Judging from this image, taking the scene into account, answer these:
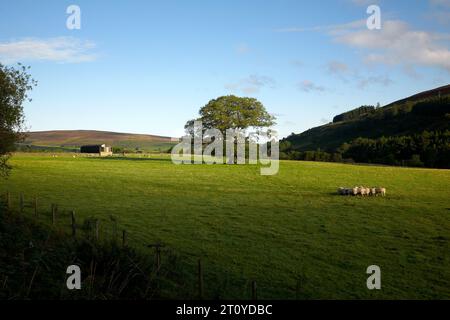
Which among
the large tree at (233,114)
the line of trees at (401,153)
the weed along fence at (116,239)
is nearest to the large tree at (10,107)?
the weed along fence at (116,239)

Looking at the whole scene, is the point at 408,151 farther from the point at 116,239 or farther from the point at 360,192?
the point at 116,239

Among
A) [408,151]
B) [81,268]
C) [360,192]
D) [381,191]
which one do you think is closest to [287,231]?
[81,268]

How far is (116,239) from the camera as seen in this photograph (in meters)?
17.7

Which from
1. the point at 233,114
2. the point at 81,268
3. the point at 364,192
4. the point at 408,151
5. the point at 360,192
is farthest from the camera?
the point at 408,151

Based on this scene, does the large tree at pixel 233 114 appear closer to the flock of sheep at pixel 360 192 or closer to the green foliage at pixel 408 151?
the green foliage at pixel 408 151

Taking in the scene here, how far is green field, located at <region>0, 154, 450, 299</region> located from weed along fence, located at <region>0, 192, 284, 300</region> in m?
0.22

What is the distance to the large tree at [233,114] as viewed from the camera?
89.3 metres

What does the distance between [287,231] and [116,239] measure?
1131 centimetres

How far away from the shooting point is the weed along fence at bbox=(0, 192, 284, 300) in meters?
14.8

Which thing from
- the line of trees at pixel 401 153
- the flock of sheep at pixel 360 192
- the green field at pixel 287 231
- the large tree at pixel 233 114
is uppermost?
the large tree at pixel 233 114

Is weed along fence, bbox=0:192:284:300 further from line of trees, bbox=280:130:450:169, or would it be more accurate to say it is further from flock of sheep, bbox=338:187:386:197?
line of trees, bbox=280:130:450:169

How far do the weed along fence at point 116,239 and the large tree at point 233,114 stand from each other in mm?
58856
